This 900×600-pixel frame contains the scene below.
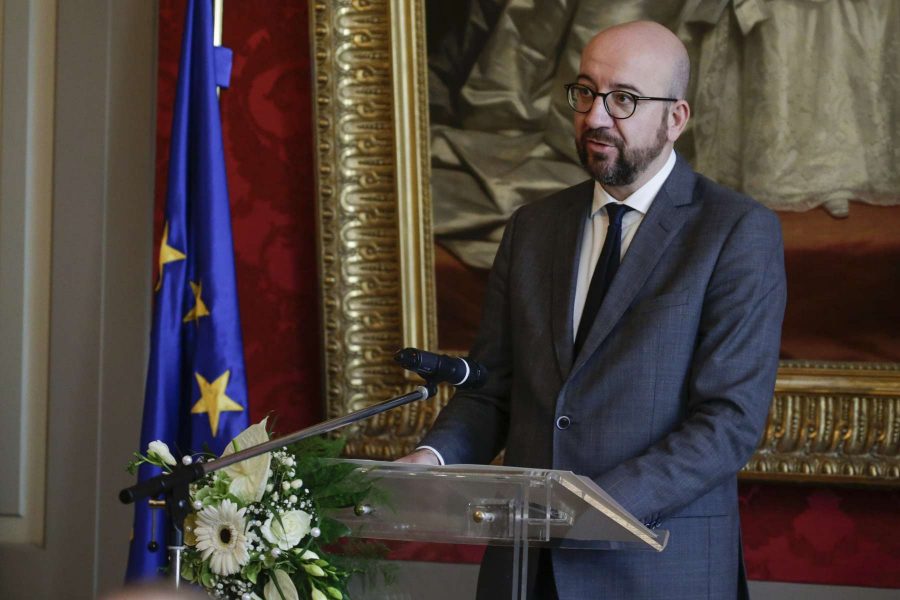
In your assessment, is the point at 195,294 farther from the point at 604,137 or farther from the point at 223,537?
the point at 223,537

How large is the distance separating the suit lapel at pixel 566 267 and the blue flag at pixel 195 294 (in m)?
1.30

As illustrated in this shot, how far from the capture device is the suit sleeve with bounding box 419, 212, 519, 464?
2.55 metres

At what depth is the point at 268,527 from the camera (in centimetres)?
187

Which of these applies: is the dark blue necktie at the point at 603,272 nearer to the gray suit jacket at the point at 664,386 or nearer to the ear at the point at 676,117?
the gray suit jacket at the point at 664,386

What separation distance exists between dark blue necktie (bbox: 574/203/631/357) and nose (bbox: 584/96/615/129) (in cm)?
Result: 19

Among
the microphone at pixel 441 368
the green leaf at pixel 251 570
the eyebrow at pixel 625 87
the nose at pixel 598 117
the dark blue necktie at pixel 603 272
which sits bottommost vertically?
the green leaf at pixel 251 570

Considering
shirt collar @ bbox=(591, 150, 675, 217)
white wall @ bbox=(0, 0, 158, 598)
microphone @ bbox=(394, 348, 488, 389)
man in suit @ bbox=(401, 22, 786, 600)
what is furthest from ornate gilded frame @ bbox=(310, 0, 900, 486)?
microphone @ bbox=(394, 348, 488, 389)

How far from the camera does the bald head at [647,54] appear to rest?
2.50m

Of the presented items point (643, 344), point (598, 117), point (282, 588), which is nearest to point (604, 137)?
point (598, 117)

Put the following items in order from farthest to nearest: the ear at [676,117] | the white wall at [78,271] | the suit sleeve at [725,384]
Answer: the white wall at [78,271] < the ear at [676,117] < the suit sleeve at [725,384]

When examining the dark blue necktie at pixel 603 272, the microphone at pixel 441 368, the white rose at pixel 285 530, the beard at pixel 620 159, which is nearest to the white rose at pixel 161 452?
the white rose at pixel 285 530

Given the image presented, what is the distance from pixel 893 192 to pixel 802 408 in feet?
2.17

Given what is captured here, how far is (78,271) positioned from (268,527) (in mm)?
2462

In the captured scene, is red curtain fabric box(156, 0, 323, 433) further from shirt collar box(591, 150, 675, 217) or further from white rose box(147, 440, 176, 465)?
white rose box(147, 440, 176, 465)
